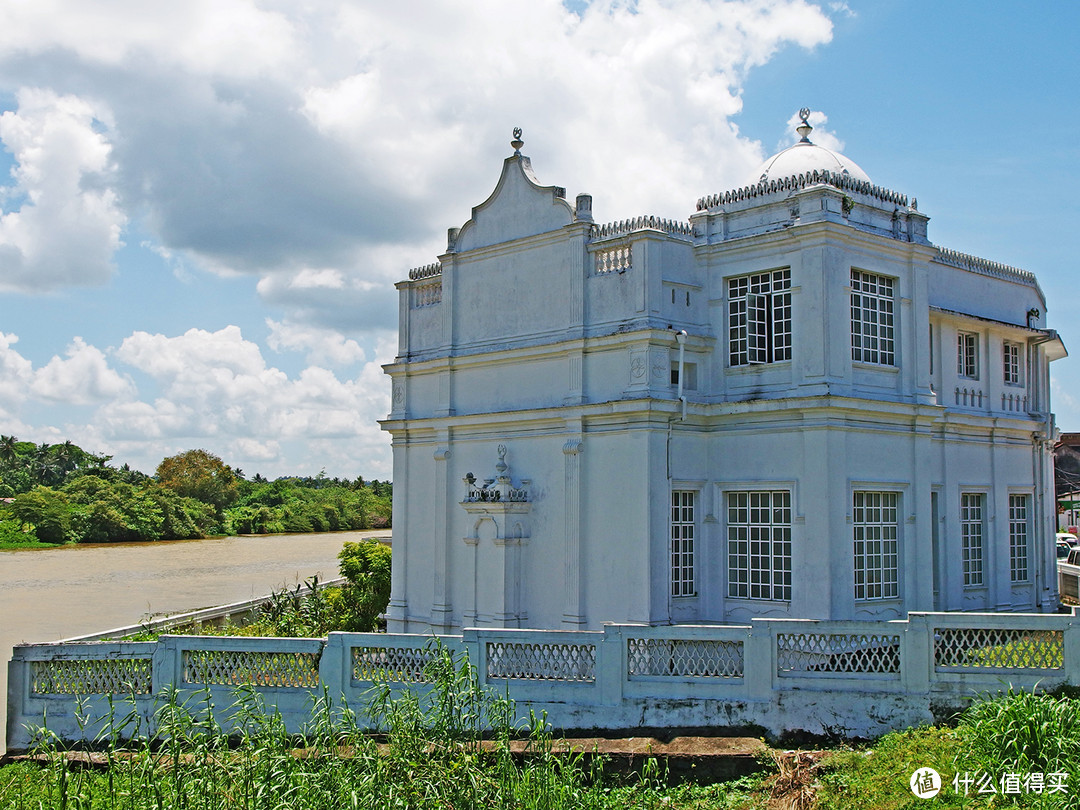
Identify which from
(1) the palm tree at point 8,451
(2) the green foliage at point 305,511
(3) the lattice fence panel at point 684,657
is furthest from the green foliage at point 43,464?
(3) the lattice fence panel at point 684,657

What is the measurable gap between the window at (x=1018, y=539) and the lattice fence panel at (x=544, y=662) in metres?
10.4

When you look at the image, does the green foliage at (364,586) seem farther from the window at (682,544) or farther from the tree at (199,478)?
the tree at (199,478)

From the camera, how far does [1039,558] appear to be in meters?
17.3

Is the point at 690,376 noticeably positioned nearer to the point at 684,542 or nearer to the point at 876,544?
the point at 684,542

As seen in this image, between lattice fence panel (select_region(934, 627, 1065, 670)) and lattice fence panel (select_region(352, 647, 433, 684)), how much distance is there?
5.41 m

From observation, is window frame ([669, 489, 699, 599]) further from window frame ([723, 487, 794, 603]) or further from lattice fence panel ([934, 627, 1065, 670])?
lattice fence panel ([934, 627, 1065, 670])

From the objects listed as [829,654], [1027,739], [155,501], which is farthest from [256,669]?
[155,501]

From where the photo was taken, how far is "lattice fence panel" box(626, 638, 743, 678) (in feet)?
32.9

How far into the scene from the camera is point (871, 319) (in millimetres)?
13781

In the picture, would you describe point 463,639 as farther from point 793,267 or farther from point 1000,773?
point 793,267

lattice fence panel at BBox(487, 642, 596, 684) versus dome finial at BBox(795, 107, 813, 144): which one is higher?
dome finial at BBox(795, 107, 813, 144)

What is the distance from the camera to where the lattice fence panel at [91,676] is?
1111 cm

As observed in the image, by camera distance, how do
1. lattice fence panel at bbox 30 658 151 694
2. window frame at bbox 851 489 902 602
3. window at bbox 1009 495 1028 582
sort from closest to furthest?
lattice fence panel at bbox 30 658 151 694 → window frame at bbox 851 489 902 602 → window at bbox 1009 495 1028 582

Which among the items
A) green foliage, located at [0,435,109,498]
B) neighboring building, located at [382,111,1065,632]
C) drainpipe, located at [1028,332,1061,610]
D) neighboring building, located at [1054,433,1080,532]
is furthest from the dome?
green foliage, located at [0,435,109,498]
